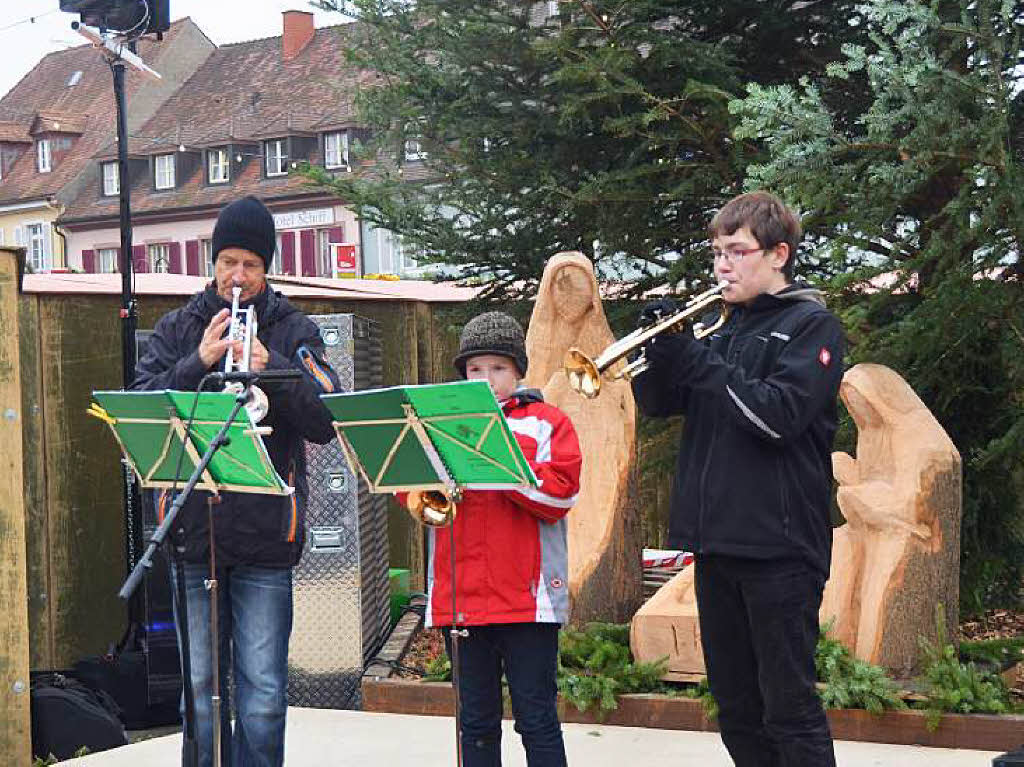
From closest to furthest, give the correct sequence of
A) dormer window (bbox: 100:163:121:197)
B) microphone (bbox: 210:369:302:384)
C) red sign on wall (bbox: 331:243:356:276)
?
microphone (bbox: 210:369:302:384) → red sign on wall (bbox: 331:243:356:276) → dormer window (bbox: 100:163:121:197)

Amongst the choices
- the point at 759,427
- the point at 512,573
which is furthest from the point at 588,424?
the point at 759,427

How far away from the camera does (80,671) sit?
23.0 feet

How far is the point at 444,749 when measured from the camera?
5734mm

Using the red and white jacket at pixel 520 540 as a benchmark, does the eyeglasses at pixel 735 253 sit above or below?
above

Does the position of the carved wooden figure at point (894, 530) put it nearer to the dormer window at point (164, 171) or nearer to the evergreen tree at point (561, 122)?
the evergreen tree at point (561, 122)

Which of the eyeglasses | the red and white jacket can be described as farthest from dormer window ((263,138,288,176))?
the eyeglasses

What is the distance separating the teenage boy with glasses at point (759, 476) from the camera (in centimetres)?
363

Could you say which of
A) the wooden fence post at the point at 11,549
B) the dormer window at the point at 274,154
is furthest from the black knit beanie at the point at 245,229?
the dormer window at the point at 274,154

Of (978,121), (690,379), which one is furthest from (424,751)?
(978,121)

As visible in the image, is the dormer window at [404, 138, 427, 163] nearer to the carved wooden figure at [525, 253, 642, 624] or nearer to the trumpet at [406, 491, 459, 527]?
the carved wooden figure at [525, 253, 642, 624]

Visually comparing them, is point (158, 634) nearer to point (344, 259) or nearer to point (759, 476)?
point (759, 476)

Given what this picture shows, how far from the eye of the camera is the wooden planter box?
5.32 m

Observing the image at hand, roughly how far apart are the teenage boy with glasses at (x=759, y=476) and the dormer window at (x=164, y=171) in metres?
37.3

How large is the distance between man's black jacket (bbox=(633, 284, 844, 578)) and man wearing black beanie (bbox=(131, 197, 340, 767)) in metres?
0.99
